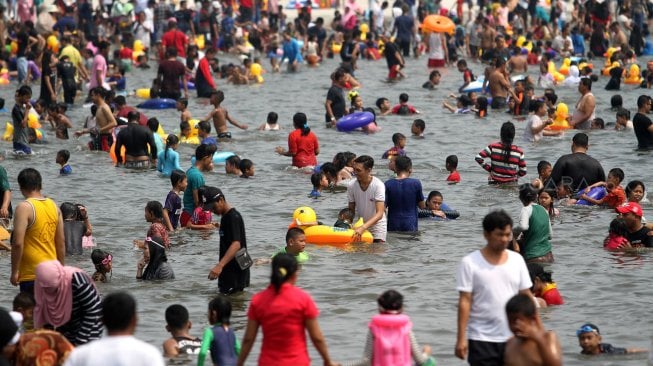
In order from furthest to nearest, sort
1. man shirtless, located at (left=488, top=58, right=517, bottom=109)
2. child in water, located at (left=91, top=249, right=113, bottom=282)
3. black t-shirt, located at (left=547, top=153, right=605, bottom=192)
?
man shirtless, located at (left=488, top=58, right=517, bottom=109) < black t-shirt, located at (left=547, top=153, right=605, bottom=192) < child in water, located at (left=91, top=249, right=113, bottom=282)

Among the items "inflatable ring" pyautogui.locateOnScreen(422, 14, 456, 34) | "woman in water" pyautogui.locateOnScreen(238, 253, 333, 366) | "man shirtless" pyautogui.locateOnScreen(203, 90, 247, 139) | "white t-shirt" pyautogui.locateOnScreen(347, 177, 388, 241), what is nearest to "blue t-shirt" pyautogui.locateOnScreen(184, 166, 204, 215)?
"white t-shirt" pyautogui.locateOnScreen(347, 177, 388, 241)

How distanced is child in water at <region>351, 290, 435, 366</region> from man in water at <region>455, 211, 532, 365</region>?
38 cm

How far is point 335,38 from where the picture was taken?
40.3 meters

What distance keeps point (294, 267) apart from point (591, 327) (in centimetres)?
328

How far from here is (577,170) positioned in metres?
16.3

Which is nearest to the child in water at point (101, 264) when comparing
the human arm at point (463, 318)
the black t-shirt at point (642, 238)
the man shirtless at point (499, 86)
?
the black t-shirt at point (642, 238)

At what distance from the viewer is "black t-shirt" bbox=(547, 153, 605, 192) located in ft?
53.5

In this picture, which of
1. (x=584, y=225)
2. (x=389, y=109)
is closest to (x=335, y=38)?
(x=389, y=109)

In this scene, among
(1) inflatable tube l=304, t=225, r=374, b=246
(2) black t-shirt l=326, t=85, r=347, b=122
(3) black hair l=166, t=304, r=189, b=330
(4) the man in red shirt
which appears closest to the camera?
(3) black hair l=166, t=304, r=189, b=330

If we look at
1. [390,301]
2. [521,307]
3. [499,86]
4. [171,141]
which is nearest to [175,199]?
[171,141]

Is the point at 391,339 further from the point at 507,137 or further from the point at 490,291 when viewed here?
the point at 507,137

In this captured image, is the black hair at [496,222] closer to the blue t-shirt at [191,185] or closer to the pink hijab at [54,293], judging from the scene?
the pink hijab at [54,293]

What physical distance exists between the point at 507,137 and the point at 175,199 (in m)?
4.29

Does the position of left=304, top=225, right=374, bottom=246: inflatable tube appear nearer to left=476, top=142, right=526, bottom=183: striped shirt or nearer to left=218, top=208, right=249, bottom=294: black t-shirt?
left=218, top=208, right=249, bottom=294: black t-shirt
